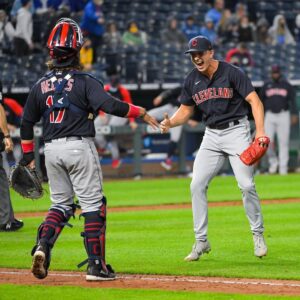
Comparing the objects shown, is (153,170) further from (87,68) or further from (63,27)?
(63,27)

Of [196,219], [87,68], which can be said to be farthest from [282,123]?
[196,219]

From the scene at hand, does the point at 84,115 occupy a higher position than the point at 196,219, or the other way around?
the point at 84,115

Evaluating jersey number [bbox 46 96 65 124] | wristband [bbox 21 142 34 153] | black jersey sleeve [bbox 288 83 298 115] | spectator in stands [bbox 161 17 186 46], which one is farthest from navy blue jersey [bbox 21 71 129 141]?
spectator in stands [bbox 161 17 186 46]

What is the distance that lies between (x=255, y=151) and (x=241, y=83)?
66cm

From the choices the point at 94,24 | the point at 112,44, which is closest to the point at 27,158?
the point at 94,24

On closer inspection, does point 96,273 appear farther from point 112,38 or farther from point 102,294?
point 112,38

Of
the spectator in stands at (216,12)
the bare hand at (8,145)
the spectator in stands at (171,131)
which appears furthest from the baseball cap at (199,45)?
the spectator in stands at (216,12)

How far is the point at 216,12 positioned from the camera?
26.0 metres

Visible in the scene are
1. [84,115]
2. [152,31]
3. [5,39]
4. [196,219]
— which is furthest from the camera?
[152,31]

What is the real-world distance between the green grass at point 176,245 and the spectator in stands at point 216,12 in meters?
12.6

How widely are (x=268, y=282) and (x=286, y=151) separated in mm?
13613

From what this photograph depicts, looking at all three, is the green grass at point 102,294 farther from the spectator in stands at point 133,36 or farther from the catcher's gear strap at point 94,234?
the spectator in stands at point 133,36

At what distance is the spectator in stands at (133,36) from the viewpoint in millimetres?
24547

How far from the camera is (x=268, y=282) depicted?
307 inches
